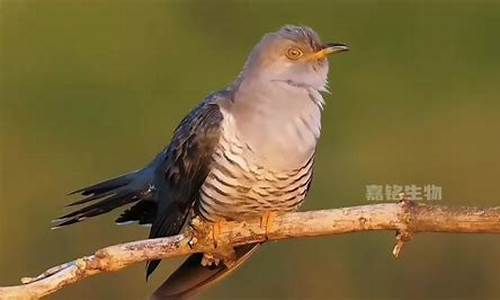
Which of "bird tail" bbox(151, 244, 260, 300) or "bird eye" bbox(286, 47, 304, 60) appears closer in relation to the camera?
"bird eye" bbox(286, 47, 304, 60)

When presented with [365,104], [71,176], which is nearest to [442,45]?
[365,104]

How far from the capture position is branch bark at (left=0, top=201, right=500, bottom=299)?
231cm

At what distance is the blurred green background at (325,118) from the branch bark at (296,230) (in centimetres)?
180

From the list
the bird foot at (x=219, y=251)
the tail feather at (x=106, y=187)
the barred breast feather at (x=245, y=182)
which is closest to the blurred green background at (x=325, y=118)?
the tail feather at (x=106, y=187)

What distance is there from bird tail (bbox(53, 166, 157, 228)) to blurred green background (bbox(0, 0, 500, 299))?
4.50 ft

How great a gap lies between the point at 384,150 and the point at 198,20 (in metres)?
1.29

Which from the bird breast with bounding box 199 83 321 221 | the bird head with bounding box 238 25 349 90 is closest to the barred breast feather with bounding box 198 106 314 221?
the bird breast with bounding box 199 83 321 221

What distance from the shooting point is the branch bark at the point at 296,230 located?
2314 millimetres

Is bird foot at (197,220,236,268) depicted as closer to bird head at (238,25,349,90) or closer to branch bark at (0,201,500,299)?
branch bark at (0,201,500,299)

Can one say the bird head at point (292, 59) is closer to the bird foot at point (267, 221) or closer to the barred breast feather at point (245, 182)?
the barred breast feather at point (245, 182)

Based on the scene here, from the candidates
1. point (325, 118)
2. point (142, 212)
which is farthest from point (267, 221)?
point (325, 118)

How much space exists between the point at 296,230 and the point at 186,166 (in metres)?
0.35

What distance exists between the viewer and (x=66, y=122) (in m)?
5.70

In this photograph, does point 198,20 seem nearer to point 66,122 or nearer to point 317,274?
point 66,122
